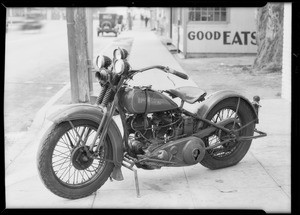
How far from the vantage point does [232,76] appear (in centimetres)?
1341

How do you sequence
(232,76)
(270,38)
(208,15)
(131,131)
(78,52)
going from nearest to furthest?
1. (131,131)
2. (78,52)
3. (232,76)
4. (270,38)
5. (208,15)

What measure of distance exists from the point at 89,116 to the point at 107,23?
34.6 meters

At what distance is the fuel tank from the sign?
1347cm

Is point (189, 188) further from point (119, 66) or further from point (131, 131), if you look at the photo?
point (119, 66)

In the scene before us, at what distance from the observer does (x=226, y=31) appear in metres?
17.7

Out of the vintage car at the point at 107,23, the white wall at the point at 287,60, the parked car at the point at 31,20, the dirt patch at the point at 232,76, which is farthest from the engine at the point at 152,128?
Result: the vintage car at the point at 107,23

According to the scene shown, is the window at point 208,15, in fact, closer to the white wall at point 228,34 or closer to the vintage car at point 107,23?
the white wall at point 228,34

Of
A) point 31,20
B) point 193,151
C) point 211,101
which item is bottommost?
point 193,151

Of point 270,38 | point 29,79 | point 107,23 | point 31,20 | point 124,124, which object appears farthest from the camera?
point 107,23

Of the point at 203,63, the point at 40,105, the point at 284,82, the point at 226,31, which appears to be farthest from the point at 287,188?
the point at 226,31

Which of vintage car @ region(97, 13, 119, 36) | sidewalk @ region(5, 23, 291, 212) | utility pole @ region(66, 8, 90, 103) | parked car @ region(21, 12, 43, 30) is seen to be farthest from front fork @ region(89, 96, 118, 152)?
vintage car @ region(97, 13, 119, 36)

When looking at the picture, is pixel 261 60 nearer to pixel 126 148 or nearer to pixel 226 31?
pixel 226 31

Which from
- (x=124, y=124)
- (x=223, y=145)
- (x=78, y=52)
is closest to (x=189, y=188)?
(x=223, y=145)
